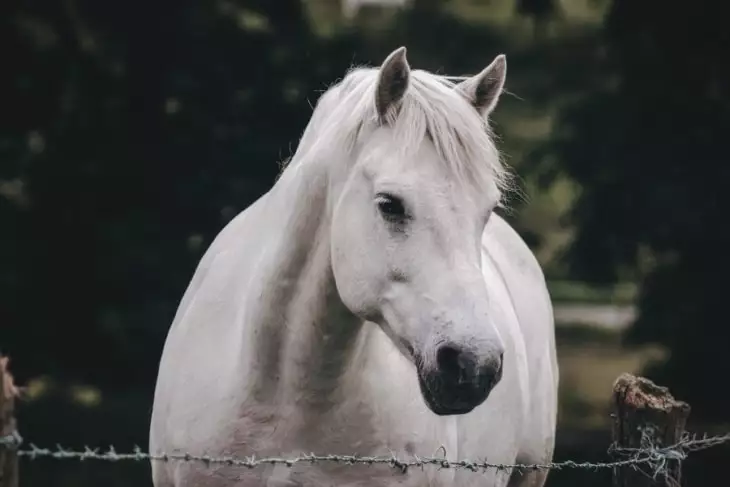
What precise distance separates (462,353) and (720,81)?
606 centimetres

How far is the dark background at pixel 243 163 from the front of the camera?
7.61 m

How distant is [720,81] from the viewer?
799cm

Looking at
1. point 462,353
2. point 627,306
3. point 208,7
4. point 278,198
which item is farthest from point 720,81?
point 462,353

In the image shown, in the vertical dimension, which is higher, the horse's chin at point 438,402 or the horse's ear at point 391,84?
the horse's ear at point 391,84

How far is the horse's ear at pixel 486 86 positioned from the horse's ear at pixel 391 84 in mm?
256

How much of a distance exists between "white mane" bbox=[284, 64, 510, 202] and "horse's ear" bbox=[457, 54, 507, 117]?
0.19 ft

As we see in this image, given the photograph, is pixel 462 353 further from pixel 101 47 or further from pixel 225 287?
pixel 101 47

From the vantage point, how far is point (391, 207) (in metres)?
2.70

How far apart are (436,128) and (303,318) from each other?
59cm

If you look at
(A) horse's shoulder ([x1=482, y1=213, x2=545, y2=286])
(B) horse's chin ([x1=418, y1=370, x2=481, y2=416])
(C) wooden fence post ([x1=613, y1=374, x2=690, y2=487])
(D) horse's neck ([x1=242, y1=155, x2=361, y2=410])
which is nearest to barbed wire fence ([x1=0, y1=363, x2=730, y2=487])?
(C) wooden fence post ([x1=613, y1=374, x2=690, y2=487])

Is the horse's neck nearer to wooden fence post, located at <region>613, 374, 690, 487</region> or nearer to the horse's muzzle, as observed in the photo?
the horse's muzzle

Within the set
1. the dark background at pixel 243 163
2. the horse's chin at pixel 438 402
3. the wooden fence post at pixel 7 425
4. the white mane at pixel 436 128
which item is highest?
the dark background at pixel 243 163

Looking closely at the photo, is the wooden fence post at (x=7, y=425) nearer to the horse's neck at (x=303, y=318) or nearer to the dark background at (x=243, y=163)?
the horse's neck at (x=303, y=318)

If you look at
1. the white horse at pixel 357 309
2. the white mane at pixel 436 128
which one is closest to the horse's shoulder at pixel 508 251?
the white horse at pixel 357 309
